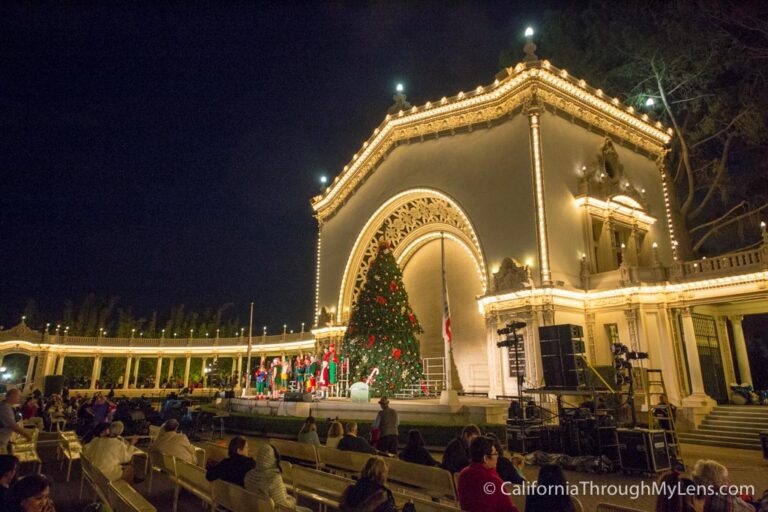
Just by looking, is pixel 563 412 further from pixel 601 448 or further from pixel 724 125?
pixel 724 125

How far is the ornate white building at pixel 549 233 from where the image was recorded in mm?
16984

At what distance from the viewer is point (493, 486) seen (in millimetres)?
4320

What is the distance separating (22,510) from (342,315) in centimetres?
2529

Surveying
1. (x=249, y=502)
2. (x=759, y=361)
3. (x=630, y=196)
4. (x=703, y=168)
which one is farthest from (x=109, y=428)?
(x=759, y=361)

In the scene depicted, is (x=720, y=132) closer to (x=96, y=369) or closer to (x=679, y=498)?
(x=679, y=498)

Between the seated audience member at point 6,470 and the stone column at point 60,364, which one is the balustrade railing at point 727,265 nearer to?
the seated audience member at point 6,470

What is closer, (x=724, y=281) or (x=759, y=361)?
(x=724, y=281)

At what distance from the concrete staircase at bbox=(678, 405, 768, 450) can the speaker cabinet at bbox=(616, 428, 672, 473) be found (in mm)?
6599

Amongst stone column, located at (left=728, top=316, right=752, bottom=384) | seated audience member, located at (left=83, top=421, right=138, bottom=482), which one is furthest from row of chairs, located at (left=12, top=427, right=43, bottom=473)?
stone column, located at (left=728, top=316, right=752, bottom=384)

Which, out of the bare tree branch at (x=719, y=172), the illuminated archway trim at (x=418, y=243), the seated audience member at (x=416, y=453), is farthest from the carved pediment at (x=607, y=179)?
the seated audience member at (x=416, y=453)

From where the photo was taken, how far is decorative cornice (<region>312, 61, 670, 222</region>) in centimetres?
1983

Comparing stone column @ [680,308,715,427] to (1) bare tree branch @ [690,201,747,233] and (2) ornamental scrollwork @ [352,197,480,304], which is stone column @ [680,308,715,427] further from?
(1) bare tree branch @ [690,201,747,233]

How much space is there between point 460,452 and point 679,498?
3008mm

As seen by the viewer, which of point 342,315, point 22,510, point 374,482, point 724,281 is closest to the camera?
point 22,510
